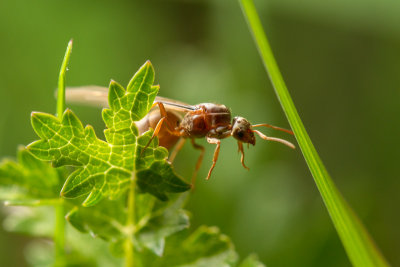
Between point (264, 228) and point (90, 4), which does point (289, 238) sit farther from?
Answer: point (90, 4)

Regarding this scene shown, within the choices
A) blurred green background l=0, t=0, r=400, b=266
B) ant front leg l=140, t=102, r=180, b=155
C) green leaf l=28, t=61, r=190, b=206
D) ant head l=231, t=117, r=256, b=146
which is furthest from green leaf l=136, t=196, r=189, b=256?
blurred green background l=0, t=0, r=400, b=266

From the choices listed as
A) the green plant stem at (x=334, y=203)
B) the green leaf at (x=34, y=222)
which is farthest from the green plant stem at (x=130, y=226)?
the green plant stem at (x=334, y=203)

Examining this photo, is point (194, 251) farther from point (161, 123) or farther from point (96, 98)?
point (96, 98)

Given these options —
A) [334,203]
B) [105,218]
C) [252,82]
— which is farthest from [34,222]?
[252,82]

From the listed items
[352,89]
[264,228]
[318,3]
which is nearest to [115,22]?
[318,3]

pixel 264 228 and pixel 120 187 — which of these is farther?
pixel 264 228

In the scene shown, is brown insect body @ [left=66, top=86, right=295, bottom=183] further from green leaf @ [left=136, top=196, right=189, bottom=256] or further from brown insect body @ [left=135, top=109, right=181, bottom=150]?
green leaf @ [left=136, top=196, right=189, bottom=256]
